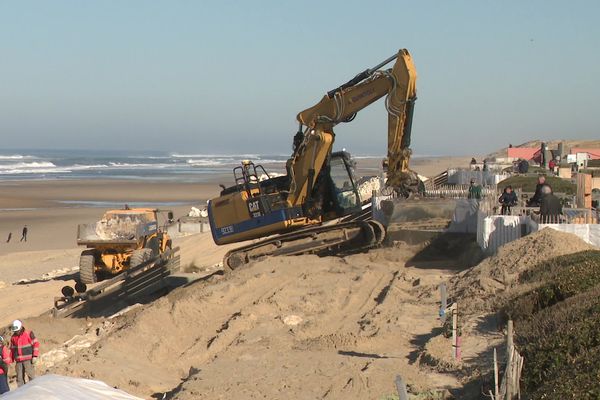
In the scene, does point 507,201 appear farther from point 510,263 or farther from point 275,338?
point 275,338

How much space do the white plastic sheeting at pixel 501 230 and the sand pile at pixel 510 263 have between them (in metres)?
1.66

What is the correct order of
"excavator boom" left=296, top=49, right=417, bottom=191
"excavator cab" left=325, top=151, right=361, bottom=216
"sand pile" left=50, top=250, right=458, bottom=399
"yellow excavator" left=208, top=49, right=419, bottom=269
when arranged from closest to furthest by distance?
"sand pile" left=50, top=250, right=458, bottom=399
"excavator boom" left=296, top=49, right=417, bottom=191
"yellow excavator" left=208, top=49, right=419, bottom=269
"excavator cab" left=325, top=151, right=361, bottom=216

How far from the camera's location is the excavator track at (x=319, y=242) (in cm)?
2206

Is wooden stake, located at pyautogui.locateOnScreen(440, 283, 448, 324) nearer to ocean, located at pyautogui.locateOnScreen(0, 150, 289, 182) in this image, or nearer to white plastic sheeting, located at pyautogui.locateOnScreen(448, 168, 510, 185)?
white plastic sheeting, located at pyautogui.locateOnScreen(448, 168, 510, 185)

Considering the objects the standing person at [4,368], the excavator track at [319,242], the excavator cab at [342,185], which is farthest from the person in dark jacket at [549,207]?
the standing person at [4,368]

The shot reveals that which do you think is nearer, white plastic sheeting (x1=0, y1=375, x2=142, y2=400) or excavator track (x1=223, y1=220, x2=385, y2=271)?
white plastic sheeting (x1=0, y1=375, x2=142, y2=400)

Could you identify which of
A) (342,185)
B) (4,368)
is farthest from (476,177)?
(4,368)

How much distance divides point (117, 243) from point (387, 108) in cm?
891

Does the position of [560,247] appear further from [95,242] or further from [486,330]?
[95,242]

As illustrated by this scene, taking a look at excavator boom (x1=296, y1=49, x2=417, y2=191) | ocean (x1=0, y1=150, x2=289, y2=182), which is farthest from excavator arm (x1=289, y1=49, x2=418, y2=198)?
ocean (x1=0, y1=150, x2=289, y2=182)

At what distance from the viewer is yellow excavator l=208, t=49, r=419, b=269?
70.4ft

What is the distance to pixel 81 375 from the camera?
13.6 m

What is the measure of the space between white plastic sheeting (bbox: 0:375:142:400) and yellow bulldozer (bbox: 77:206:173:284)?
14.9 meters

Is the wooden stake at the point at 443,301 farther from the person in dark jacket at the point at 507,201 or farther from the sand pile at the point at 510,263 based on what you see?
the person in dark jacket at the point at 507,201
